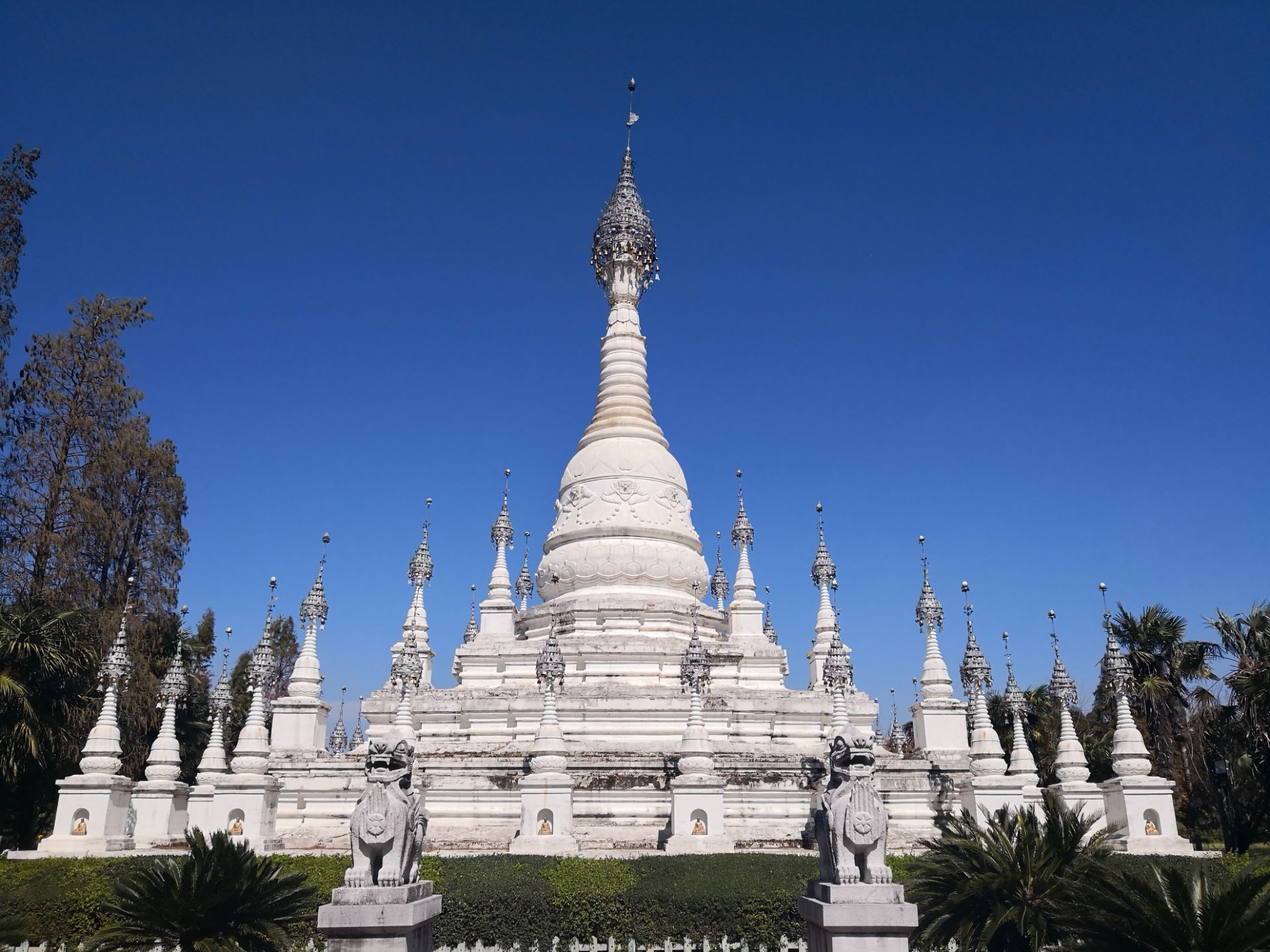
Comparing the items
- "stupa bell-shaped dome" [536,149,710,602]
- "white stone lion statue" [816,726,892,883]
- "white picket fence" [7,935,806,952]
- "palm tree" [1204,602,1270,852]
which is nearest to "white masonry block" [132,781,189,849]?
"white picket fence" [7,935,806,952]

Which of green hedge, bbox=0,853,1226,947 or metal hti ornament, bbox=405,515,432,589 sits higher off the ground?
metal hti ornament, bbox=405,515,432,589

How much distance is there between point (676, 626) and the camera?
37.1m

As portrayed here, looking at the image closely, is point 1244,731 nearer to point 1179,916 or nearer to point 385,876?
point 1179,916

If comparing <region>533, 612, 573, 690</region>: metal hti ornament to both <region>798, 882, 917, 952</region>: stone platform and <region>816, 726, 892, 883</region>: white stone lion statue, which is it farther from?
<region>798, 882, 917, 952</region>: stone platform

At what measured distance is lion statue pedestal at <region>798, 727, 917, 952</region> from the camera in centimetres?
984

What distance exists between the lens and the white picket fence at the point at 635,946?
43.4 ft

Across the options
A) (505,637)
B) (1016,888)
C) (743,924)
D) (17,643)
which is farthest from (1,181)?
(1016,888)

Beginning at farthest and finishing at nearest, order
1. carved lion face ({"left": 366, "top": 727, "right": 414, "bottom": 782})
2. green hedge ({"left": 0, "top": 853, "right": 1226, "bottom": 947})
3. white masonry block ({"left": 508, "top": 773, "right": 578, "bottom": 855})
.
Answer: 1. white masonry block ({"left": 508, "top": 773, "right": 578, "bottom": 855})
2. green hedge ({"left": 0, "top": 853, "right": 1226, "bottom": 947})
3. carved lion face ({"left": 366, "top": 727, "right": 414, "bottom": 782})

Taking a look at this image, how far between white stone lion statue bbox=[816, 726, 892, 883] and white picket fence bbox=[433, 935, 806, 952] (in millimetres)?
3382

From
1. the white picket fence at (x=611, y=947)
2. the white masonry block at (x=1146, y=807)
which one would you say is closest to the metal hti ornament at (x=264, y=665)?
the white picket fence at (x=611, y=947)

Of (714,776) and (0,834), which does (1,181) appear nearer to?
(0,834)

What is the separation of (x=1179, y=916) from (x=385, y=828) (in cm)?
857

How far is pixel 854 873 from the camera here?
1021cm

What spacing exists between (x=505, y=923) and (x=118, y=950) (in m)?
5.55
